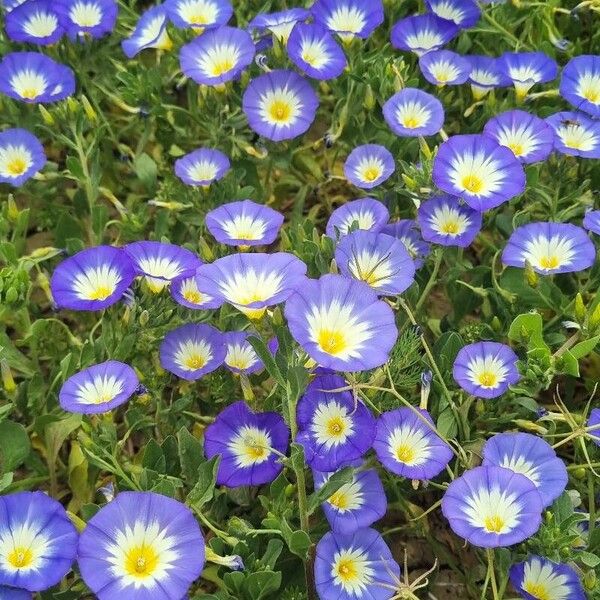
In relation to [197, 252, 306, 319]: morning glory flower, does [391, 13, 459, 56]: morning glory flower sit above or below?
above

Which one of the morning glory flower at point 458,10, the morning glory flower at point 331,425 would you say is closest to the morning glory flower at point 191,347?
the morning glory flower at point 331,425

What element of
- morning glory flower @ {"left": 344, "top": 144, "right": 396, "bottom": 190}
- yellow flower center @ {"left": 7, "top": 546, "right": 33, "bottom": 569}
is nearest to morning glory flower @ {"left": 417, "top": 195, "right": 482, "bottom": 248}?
morning glory flower @ {"left": 344, "top": 144, "right": 396, "bottom": 190}

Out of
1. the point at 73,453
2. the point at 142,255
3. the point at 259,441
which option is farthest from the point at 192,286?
the point at 73,453

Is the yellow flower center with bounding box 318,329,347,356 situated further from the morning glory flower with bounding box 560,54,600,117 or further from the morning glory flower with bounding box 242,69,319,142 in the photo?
the morning glory flower with bounding box 560,54,600,117

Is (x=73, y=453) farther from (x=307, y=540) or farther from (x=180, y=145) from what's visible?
(x=180, y=145)

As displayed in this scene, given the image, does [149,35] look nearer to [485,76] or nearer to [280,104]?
[280,104]

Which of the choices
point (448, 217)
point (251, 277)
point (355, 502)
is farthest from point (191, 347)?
point (448, 217)

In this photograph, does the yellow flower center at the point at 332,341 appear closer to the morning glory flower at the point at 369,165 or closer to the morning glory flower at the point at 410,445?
the morning glory flower at the point at 410,445
